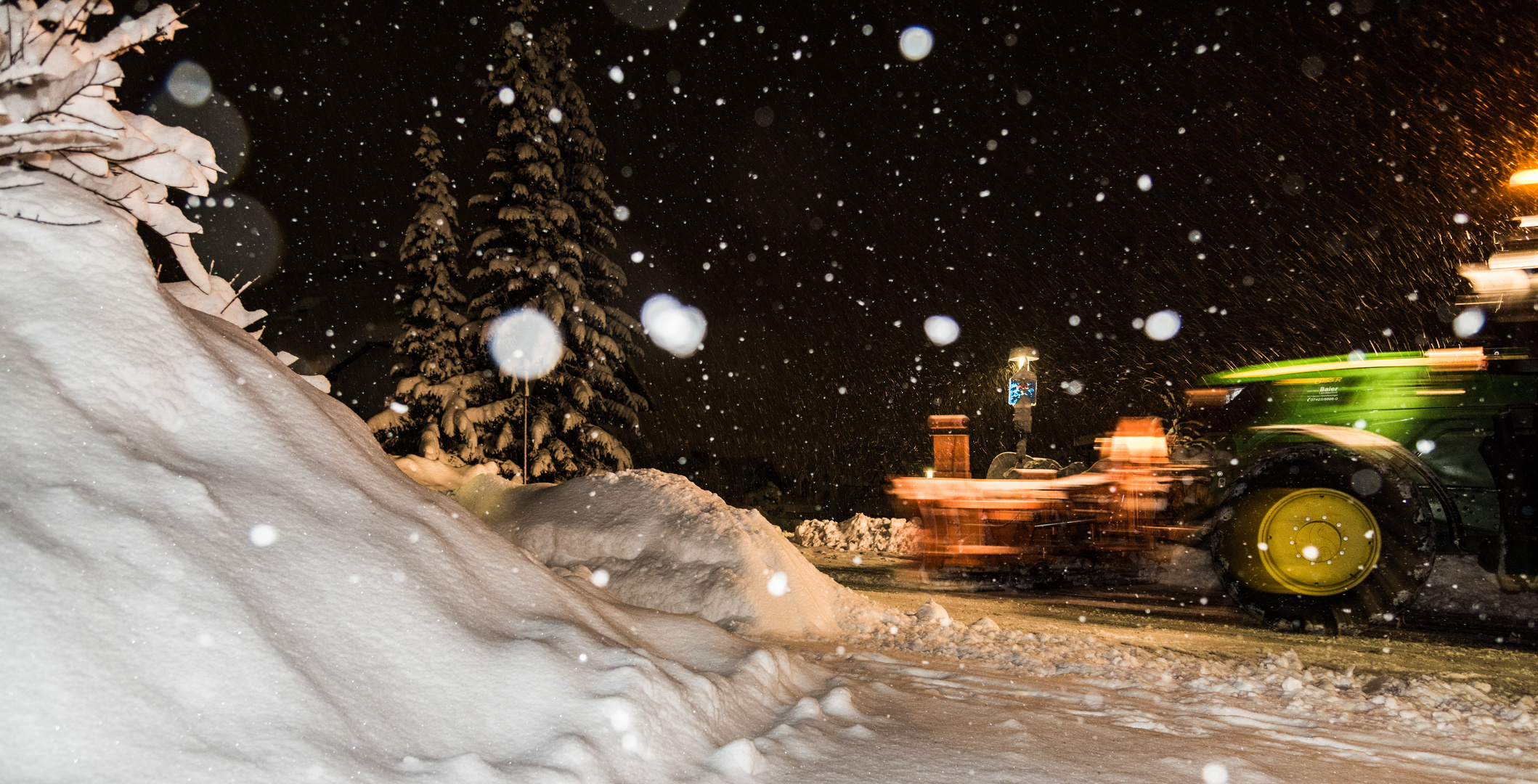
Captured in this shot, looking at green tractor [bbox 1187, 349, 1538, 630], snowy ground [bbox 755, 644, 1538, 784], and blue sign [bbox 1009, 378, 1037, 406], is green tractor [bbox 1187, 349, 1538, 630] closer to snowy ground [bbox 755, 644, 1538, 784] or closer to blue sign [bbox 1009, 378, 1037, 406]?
snowy ground [bbox 755, 644, 1538, 784]

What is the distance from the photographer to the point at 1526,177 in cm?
565

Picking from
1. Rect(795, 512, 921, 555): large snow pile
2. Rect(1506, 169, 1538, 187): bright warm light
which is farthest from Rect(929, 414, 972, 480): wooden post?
Rect(1506, 169, 1538, 187): bright warm light

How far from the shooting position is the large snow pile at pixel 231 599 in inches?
70.8

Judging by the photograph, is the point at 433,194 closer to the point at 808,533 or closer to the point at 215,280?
the point at 808,533

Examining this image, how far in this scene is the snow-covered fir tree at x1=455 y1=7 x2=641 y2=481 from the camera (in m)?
18.3

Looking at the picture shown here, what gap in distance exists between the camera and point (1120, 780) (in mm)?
2906

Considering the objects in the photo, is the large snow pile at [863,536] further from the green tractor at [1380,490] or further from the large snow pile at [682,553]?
the green tractor at [1380,490]

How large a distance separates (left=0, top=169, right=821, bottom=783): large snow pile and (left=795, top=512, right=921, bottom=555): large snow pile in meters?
10.4

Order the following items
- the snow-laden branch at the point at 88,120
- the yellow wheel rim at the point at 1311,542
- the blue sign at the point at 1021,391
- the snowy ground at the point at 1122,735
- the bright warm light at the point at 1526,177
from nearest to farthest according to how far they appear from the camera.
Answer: the snow-laden branch at the point at 88,120
the snowy ground at the point at 1122,735
the bright warm light at the point at 1526,177
the yellow wheel rim at the point at 1311,542
the blue sign at the point at 1021,391

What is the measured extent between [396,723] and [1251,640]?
6.09 meters

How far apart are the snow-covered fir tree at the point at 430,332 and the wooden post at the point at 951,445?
11.7m

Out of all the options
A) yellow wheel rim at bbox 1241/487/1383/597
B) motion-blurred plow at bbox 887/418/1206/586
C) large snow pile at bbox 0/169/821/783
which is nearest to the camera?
large snow pile at bbox 0/169/821/783

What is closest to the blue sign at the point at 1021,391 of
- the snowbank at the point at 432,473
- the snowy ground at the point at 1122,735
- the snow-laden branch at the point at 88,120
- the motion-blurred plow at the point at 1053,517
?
the motion-blurred plow at the point at 1053,517

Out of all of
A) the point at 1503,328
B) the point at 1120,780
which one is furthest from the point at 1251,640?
the point at 1120,780
